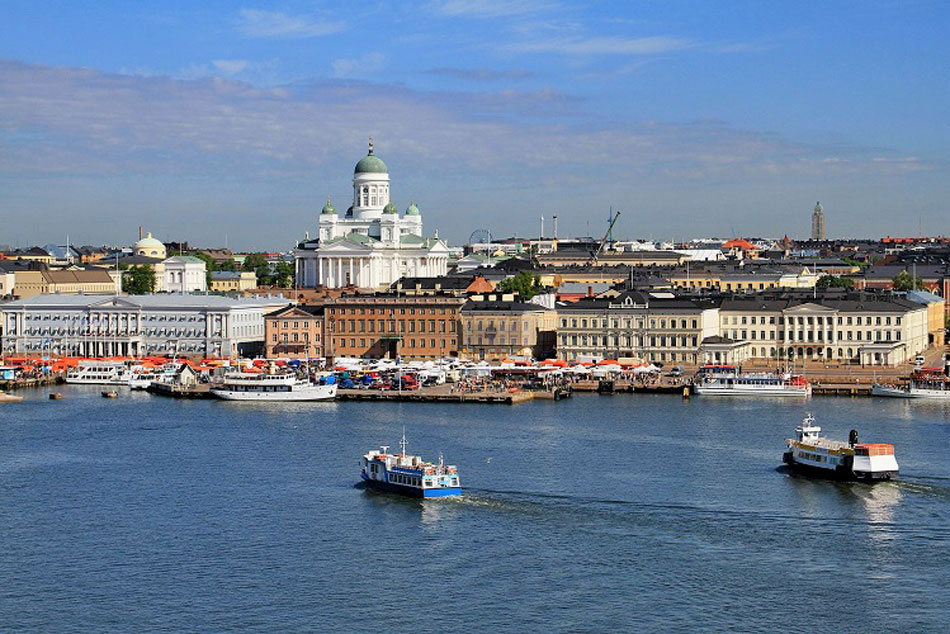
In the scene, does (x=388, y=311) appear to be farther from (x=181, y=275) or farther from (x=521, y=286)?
(x=181, y=275)

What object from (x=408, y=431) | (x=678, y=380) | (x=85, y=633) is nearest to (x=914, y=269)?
(x=678, y=380)

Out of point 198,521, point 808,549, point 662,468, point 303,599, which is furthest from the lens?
point 662,468

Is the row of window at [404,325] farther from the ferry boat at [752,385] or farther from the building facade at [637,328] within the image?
the ferry boat at [752,385]

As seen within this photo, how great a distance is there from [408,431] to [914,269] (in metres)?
48.2

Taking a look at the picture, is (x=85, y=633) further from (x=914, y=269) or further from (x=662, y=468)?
(x=914, y=269)

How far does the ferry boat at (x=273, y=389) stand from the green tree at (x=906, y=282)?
3762 cm

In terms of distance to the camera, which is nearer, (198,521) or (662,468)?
(198,521)

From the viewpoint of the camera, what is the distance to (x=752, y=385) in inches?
1784

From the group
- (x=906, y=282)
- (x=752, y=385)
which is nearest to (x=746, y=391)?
(x=752, y=385)

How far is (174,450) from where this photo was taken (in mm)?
33531

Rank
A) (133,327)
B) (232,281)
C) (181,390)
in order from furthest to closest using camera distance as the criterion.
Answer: (232,281), (133,327), (181,390)

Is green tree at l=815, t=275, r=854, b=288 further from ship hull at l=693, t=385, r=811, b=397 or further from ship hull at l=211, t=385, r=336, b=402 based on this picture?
ship hull at l=211, t=385, r=336, b=402

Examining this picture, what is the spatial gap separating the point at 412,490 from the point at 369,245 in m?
54.7

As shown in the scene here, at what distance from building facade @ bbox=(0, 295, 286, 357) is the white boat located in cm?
500
